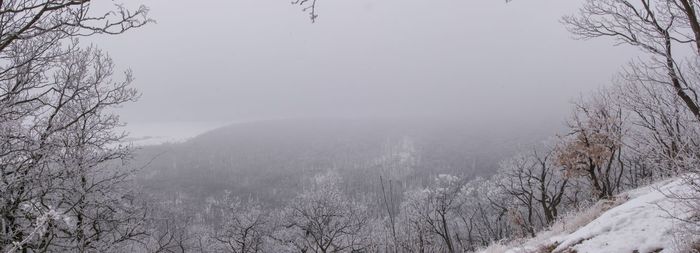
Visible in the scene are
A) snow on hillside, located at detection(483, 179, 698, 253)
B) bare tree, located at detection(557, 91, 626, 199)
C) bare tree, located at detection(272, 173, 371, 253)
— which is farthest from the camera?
bare tree, located at detection(272, 173, 371, 253)

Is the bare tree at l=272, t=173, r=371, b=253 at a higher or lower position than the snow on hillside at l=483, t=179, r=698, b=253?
lower

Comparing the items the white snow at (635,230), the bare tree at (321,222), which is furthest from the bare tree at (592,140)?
the bare tree at (321,222)

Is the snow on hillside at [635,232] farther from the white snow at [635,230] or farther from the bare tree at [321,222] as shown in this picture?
the bare tree at [321,222]

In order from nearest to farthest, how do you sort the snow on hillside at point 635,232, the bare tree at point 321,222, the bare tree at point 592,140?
the snow on hillside at point 635,232
the bare tree at point 592,140
the bare tree at point 321,222

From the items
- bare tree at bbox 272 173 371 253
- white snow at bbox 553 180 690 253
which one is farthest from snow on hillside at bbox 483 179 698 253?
bare tree at bbox 272 173 371 253

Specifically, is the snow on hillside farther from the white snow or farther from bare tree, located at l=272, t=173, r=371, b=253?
bare tree, located at l=272, t=173, r=371, b=253

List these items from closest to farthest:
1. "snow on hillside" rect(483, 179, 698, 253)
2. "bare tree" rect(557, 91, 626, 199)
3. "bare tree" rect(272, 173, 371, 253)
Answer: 1. "snow on hillside" rect(483, 179, 698, 253)
2. "bare tree" rect(557, 91, 626, 199)
3. "bare tree" rect(272, 173, 371, 253)

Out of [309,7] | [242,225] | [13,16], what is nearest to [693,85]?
[309,7]

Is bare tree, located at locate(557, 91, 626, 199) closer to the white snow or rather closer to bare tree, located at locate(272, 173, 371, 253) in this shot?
the white snow

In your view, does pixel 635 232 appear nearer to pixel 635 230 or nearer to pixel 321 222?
pixel 635 230

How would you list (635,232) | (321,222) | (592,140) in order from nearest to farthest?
(635,232), (592,140), (321,222)

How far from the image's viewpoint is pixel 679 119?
7820 mm

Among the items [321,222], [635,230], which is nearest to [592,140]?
[635,230]

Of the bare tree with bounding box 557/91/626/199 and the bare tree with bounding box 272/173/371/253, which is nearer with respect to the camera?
the bare tree with bounding box 557/91/626/199
